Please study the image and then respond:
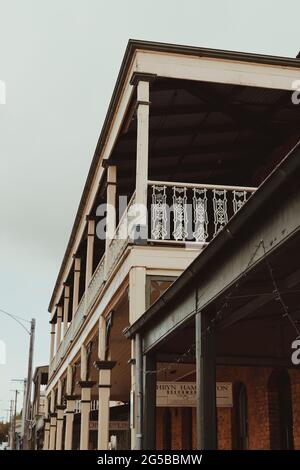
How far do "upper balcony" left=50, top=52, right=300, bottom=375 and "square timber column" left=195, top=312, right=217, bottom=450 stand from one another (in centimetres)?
272

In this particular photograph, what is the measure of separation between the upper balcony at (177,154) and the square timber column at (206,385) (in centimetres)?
272

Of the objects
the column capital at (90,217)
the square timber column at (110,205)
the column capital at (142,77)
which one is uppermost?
the column capital at (142,77)

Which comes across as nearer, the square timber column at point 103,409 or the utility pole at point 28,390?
the square timber column at point 103,409

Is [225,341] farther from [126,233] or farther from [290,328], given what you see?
[126,233]

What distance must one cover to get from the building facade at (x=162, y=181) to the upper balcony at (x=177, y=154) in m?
0.02

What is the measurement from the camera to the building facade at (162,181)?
33.6 ft

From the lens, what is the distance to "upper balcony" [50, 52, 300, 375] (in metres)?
10.6

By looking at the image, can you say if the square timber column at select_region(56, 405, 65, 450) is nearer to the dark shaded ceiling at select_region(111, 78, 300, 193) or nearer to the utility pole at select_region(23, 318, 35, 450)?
the utility pole at select_region(23, 318, 35, 450)

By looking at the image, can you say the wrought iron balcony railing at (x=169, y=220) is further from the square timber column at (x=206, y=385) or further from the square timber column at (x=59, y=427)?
→ the square timber column at (x=59, y=427)

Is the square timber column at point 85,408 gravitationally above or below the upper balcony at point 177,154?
below

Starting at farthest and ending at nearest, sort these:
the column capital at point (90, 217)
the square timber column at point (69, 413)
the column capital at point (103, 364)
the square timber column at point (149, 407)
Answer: the square timber column at point (69, 413) → the column capital at point (90, 217) → the column capital at point (103, 364) → the square timber column at point (149, 407)

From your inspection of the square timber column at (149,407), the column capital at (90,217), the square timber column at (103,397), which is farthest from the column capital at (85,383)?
the square timber column at (149,407)

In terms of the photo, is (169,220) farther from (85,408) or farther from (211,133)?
(85,408)

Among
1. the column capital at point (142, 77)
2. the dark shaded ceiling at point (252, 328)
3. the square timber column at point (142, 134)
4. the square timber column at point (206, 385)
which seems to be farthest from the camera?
the column capital at point (142, 77)
